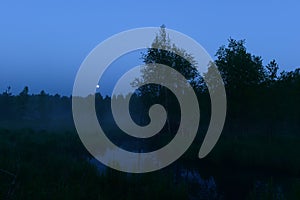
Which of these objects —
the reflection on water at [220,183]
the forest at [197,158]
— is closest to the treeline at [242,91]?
the forest at [197,158]

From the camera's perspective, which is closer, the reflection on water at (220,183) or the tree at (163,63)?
the reflection on water at (220,183)

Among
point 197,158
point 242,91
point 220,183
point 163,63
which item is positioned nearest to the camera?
point 220,183

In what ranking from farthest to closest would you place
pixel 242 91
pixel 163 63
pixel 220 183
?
pixel 163 63 → pixel 242 91 → pixel 220 183

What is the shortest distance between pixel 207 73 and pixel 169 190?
2230 cm

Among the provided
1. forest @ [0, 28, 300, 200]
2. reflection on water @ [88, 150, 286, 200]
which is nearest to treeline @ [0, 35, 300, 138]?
forest @ [0, 28, 300, 200]

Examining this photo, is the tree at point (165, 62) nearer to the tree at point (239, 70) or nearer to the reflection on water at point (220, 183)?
the tree at point (239, 70)

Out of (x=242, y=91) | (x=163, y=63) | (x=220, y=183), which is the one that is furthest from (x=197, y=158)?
(x=163, y=63)

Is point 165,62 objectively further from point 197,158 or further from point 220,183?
point 220,183

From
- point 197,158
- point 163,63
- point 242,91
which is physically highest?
point 163,63

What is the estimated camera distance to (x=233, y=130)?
117ft

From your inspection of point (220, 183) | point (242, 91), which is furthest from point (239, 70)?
point (220, 183)

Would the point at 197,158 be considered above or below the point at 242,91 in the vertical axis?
below

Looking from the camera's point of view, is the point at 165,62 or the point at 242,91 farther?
the point at 165,62

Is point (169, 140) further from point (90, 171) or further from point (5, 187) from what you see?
point (5, 187)
